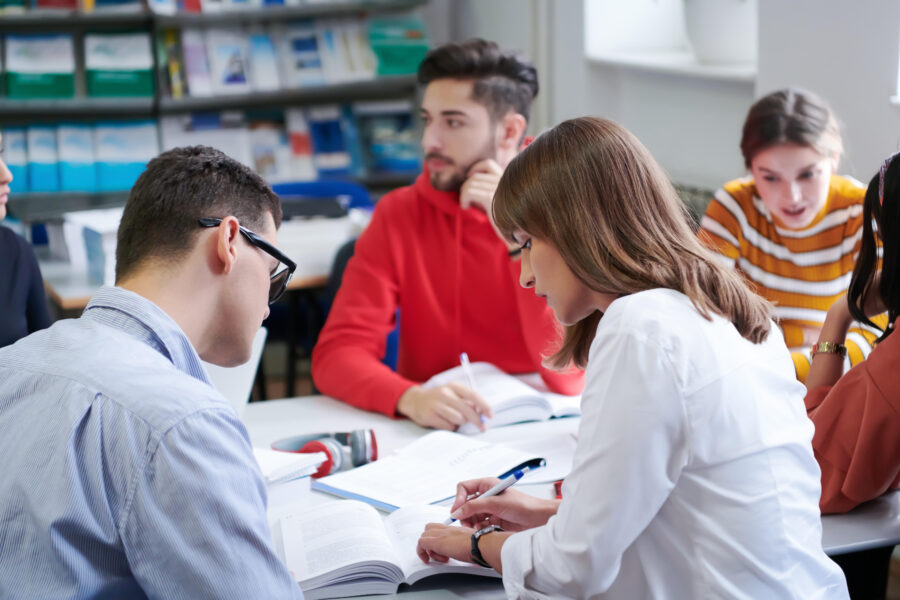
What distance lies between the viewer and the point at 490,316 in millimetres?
2387

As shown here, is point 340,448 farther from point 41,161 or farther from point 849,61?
point 41,161

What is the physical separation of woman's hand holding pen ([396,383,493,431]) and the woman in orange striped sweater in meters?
0.80

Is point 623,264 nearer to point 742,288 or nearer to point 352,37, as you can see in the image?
point 742,288

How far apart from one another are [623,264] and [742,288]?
0.17m

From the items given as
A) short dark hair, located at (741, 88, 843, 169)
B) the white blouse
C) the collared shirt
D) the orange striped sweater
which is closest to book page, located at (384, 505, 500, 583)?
the white blouse

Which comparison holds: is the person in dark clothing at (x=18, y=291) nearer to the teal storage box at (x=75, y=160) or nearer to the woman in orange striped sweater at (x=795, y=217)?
the woman in orange striped sweater at (x=795, y=217)

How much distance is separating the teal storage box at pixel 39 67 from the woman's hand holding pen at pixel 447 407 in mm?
3016

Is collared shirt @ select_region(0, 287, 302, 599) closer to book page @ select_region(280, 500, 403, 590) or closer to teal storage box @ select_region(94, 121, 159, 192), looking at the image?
book page @ select_region(280, 500, 403, 590)

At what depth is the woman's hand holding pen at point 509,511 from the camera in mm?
1426

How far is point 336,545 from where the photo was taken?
54.4 inches

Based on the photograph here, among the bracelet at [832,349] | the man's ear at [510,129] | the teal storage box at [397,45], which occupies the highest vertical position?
the teal storage box at [397,45]

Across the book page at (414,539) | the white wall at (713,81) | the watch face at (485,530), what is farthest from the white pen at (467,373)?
the white wall at (713,81)

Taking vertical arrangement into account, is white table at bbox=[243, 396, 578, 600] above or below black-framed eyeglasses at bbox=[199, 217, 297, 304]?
below

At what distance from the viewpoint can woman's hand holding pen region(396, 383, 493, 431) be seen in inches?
74.1
